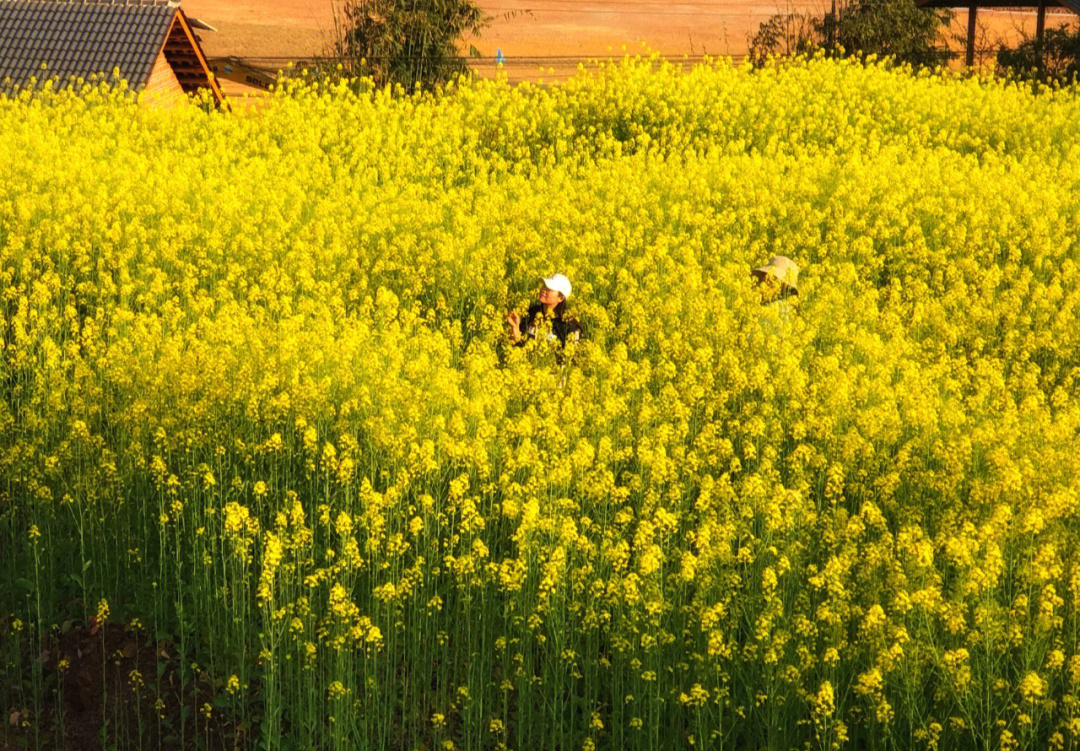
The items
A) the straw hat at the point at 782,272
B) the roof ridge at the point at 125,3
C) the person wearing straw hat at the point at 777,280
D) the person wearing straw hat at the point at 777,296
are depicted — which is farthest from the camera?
the roof ridge at the point at 125,3

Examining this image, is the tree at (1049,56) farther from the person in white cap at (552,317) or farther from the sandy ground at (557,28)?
the sandy ground at (557,28)

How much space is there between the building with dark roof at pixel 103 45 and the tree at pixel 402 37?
3553 mm

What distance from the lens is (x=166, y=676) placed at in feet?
22.8

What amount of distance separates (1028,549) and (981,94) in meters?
15.0

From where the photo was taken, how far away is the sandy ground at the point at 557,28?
48312 mm

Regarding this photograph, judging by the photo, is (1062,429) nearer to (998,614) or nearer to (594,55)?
(998,614)

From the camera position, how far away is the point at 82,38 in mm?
23672

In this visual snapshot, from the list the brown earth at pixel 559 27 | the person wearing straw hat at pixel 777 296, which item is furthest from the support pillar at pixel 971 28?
the person wearing straw hat at pixel 777 296

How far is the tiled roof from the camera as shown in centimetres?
2288

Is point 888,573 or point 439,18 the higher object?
point 439,18

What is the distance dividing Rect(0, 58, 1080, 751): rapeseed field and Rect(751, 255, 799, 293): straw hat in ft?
→ 1.01

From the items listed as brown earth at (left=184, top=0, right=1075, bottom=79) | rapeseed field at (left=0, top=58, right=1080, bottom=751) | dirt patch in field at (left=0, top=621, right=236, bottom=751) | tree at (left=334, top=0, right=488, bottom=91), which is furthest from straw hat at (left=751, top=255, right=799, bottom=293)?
brown earth at (left=184, top=0, right=1075, bottom=79)

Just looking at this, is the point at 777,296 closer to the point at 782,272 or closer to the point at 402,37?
the point at 782,272

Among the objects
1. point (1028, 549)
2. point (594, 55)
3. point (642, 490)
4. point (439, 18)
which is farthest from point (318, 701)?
point (594, 55)
